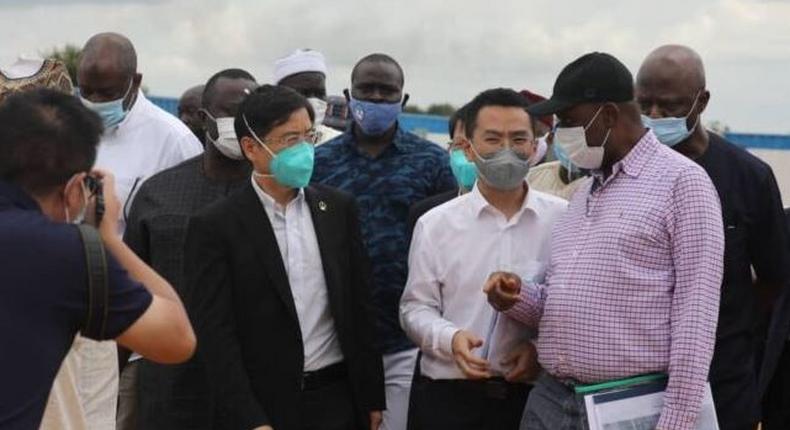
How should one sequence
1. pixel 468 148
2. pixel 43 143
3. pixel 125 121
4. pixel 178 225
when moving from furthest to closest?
1. pixel 125 121
2. pixel 178 225
3. pixel 468 148
4. pixel 43 143

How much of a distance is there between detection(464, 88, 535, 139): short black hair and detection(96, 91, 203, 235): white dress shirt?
175cm

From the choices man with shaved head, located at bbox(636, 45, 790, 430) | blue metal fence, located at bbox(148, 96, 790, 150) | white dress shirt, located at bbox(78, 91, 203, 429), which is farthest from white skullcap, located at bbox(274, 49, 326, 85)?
blue metal fence, located at bbox(148, 96, 790, 150)

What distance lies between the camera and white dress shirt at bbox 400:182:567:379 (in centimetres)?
544

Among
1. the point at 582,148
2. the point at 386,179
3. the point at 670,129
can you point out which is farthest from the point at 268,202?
the point at 670,129

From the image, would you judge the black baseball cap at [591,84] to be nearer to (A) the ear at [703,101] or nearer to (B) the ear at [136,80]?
(A) the ear at [703,101]

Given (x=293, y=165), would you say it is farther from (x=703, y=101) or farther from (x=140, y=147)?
(x=703, y=101)

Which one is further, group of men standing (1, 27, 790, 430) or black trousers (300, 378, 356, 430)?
black trousers (300, 378, 356, 430)

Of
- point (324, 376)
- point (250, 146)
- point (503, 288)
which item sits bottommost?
point (324, 376)

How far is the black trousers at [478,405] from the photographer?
17.8 ft

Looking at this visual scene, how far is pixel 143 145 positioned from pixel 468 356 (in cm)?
245

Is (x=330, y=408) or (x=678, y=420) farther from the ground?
(x=678, y=420)

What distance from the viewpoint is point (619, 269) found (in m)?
4.76

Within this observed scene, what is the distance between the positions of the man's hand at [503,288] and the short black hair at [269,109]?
1.13 m

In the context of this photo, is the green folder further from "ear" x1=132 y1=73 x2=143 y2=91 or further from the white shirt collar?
"ear" x1=132 y1=73 x2=143 y2=91
